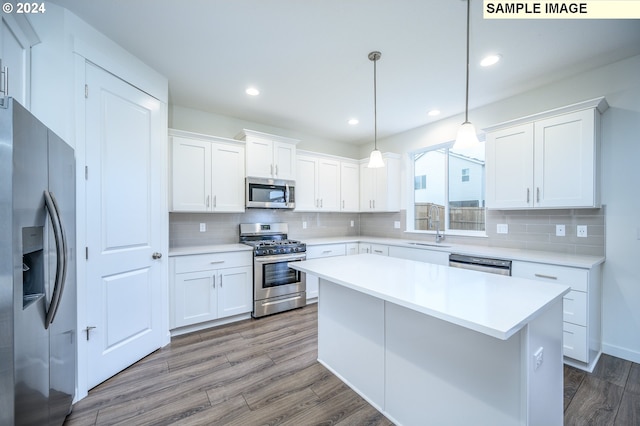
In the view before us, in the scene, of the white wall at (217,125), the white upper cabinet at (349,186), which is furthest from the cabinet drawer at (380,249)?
the white wall at (217,125)

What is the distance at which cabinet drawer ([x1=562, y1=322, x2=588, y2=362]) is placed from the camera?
2.17 metres

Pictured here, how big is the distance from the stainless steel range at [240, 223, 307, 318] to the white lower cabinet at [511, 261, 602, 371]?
2.66 m

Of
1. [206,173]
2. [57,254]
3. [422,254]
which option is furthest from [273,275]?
[57,254]

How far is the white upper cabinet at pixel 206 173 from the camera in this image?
10.2 ft

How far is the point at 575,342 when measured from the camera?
2.21m

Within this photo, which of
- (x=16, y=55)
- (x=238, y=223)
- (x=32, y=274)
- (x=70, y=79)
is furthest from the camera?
(x=238, y=223)

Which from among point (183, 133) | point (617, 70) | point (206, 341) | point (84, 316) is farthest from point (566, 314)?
point (183, 133)

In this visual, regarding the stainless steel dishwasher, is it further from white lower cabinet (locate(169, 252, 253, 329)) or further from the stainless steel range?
white lower cabinet (locate(169, 252, 253, 329))

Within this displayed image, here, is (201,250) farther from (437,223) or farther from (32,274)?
(437,223)

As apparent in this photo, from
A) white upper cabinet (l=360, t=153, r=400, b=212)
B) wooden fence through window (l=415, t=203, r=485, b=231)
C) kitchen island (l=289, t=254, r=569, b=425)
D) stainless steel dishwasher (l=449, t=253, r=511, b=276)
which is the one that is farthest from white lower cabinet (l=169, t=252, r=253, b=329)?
wooden fence through window (l=415, t=203, r=485, b=231)

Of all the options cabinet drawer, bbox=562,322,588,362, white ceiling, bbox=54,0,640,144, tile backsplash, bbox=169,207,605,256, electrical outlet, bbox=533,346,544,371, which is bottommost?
cabinet drawer, bbox=562,322,588,362

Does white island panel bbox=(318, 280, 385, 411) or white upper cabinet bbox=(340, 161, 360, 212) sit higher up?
white upper cabinet bbox=(340, 161, 360, 212)

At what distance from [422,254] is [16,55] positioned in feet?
12.9

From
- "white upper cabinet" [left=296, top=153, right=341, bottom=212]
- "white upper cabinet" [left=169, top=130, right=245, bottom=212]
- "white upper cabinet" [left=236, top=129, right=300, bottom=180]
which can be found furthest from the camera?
"white upper cabinet" [left=296, top=153, right=341, bottom=212]
